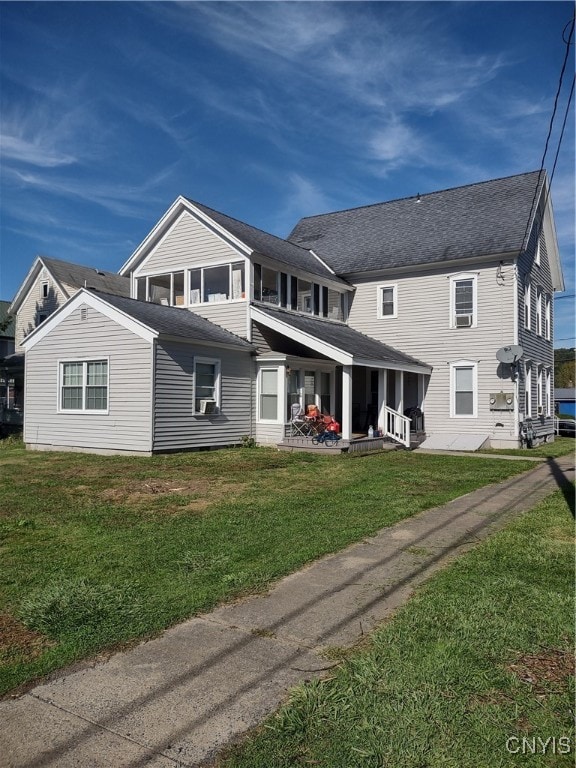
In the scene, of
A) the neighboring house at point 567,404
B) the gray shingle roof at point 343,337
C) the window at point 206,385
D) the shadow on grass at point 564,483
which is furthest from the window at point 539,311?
the neighboring house at point 567,404

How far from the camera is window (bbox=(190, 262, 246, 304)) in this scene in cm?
1858

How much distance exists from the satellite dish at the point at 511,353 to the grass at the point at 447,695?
14860mm

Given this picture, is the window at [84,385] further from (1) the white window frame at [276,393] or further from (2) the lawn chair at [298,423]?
(2) the lawn chair at [298,423]

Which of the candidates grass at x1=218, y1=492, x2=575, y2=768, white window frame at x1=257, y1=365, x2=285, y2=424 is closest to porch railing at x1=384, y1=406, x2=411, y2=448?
white window frame at x1=257, y1=365, x2=285, y2=424

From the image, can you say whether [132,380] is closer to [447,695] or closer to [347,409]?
[347,409]

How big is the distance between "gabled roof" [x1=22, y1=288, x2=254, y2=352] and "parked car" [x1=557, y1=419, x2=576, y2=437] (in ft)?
65.0

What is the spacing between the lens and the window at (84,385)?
631 inches

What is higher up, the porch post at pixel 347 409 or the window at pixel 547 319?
the window at pixel 547 319

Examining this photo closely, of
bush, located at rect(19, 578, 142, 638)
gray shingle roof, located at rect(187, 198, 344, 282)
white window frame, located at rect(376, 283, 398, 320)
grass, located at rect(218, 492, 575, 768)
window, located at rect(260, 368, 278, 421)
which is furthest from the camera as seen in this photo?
white window frame, located at rect(376, 283, 398, 320)

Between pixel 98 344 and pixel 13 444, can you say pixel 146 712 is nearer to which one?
pixel 98 344

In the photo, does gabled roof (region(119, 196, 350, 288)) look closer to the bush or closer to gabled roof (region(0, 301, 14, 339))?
the bush

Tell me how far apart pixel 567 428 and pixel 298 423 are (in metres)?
18.7

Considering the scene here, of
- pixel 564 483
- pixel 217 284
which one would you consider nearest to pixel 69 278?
pixel 217 284

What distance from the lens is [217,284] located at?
20.0 meters
